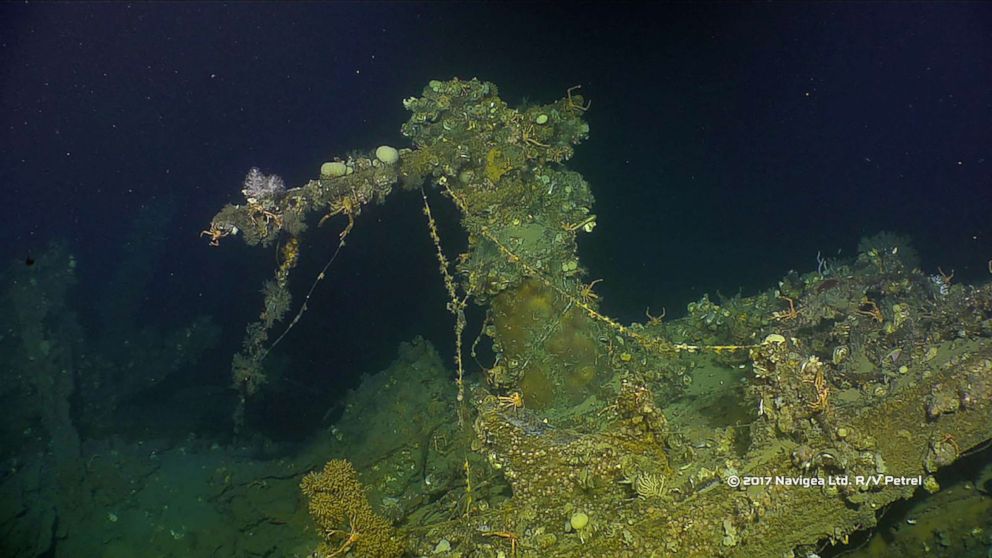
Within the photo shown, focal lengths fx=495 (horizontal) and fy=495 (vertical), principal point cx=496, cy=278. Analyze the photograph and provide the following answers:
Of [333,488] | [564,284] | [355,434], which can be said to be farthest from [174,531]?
[564,284]

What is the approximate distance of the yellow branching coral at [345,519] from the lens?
3.88 m

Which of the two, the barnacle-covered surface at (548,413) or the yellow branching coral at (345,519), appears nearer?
the barnacle-covered surface at (548,413)

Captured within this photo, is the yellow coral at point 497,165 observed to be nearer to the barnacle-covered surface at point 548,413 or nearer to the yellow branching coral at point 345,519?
the barnacle-covered surface at point 548,413

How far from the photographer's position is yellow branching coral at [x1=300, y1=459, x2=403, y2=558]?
12.7ft

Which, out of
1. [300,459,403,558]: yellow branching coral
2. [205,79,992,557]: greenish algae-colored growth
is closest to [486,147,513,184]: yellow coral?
[205,79,992,557]: greenish algae-colored growth

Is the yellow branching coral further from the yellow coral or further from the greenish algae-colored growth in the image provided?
the yellow coral

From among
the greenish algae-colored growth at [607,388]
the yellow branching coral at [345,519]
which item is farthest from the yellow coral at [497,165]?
the yellow branching coral at [345,519]

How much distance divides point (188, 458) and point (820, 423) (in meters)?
6.29

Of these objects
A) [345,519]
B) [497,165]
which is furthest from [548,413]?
[497,165]

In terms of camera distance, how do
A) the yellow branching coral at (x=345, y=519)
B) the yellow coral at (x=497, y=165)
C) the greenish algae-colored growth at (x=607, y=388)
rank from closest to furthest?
the greenish algae-colored growth at (x=607, y=388)
the yellow branching coral at (x=345, y=519)
the yellow coral at (x=497, y=165)

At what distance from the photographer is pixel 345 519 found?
162 inches

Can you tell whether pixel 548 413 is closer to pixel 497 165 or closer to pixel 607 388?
pixel 607 388

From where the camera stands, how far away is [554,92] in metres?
6.55

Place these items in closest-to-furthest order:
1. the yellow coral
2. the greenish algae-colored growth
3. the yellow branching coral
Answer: the greenish algae-colored growth, the yellow branching coral, the yellow coral
